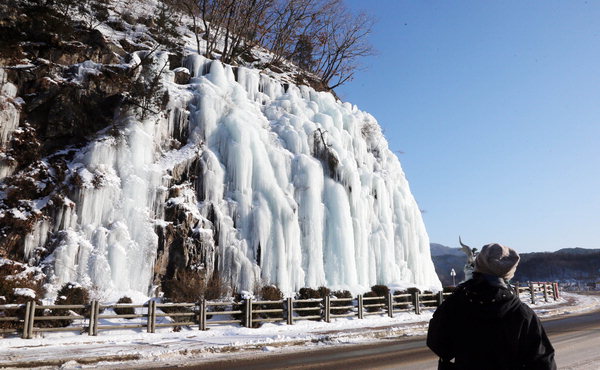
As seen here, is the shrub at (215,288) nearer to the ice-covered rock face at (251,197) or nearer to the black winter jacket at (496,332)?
the ice-covered rock face at (251,197)

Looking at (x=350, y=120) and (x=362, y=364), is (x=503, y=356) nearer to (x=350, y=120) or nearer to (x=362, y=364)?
(x=362, y=364)

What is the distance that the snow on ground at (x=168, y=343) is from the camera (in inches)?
376

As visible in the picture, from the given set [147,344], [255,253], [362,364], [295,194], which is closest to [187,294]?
[255,253]

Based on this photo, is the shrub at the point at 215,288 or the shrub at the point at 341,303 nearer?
the shrub at the point at 215,288


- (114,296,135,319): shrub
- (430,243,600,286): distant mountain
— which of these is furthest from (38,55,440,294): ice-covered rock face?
(430,243,600,286): distant mountain

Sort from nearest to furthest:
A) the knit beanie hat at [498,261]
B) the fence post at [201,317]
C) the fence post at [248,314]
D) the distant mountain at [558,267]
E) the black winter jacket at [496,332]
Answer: the black winter jacket at [496,332] → the knit beanie hat at [498,261] → the fence post at [201,317] → the fence post at [248,314] → the distant mountain at [558,267]

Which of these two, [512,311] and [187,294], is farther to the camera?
[187,294]

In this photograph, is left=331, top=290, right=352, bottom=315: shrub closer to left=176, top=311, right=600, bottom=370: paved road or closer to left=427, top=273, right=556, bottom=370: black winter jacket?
left=176, top=311, right=600, bottom=370: paved road

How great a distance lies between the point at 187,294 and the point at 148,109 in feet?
28.1

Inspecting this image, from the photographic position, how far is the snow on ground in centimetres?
956

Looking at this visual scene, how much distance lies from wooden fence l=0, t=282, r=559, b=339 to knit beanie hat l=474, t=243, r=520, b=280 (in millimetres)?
12923

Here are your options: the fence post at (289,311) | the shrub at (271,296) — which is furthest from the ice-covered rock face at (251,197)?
the fence post at (289,311)

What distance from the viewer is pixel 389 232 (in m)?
26.9

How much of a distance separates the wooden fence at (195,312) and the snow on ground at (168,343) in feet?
1.09
